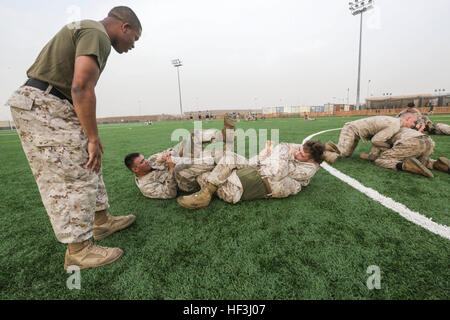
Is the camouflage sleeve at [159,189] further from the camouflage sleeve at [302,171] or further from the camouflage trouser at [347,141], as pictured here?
the camouflage trouser at [347,141]

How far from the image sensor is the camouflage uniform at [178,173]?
2.60 metres

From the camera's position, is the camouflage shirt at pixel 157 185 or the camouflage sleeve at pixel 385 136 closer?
the camouflage shirt at pixel 157 185

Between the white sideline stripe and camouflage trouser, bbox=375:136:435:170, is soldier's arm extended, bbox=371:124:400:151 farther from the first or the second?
the white sideline stripe

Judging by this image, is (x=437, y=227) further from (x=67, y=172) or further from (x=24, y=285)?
(x=24, y=285)

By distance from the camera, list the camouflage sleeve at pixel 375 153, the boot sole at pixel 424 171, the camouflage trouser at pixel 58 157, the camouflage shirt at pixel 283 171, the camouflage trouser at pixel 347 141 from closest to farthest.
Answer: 1. the camouflage trouser at pixel 58 157
2. the camouflage shirt at pixel 283 171
3. the boot sole at pixel 424 171
4. the camouflage sleeve at pixel 375 153
5. the camouflage trouser at pixel 347 141

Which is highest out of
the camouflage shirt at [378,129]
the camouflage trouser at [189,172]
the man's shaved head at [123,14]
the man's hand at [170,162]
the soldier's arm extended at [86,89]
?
the man's shaved head at [123,14]

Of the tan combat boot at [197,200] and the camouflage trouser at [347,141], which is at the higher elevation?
the camouflage trouser at [347,141]

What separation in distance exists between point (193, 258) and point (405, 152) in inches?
163

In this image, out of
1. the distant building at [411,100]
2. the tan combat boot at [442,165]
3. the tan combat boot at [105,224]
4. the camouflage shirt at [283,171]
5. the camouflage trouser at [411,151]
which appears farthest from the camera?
the distant building at [411,100]

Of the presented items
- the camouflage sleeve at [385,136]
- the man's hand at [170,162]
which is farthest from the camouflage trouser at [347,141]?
the man's hand at [170,162]

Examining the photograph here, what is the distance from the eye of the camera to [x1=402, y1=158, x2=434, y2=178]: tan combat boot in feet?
10.0

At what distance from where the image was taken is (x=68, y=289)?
4.39ft

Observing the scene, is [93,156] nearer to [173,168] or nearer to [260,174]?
[173,168]
